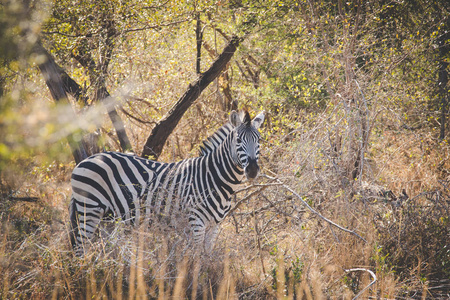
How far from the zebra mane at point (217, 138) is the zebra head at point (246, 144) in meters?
0.22

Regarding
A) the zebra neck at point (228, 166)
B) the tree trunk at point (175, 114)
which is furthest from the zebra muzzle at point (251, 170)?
the tree trunk at point (175, 114)

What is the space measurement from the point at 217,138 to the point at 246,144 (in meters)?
0.68

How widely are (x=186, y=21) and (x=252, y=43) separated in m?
1.97

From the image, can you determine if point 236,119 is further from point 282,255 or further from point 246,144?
point 282,255

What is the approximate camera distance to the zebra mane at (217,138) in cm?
548

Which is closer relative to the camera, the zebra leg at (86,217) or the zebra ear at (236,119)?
the zebra leg at (86,217)

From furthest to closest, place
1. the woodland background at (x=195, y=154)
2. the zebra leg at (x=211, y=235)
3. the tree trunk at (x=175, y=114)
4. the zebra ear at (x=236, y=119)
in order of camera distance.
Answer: the tree trunk at (x=175, y=114) → the zebra ear at (x=236, y=119) → the zebra leg at (x=211, y=235) → the woodland background at (x=195, y=154)

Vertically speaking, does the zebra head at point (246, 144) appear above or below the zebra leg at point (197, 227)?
above

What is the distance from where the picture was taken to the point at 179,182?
5.15 m

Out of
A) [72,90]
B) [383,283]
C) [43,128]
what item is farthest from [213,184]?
[72,90]

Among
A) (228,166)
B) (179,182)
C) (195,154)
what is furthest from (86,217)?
(195,154)

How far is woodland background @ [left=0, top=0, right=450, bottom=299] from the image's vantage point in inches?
139

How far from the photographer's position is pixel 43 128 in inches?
80.8

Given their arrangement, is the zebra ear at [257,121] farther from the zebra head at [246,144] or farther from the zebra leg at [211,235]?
the zebra leg at [211,235]
